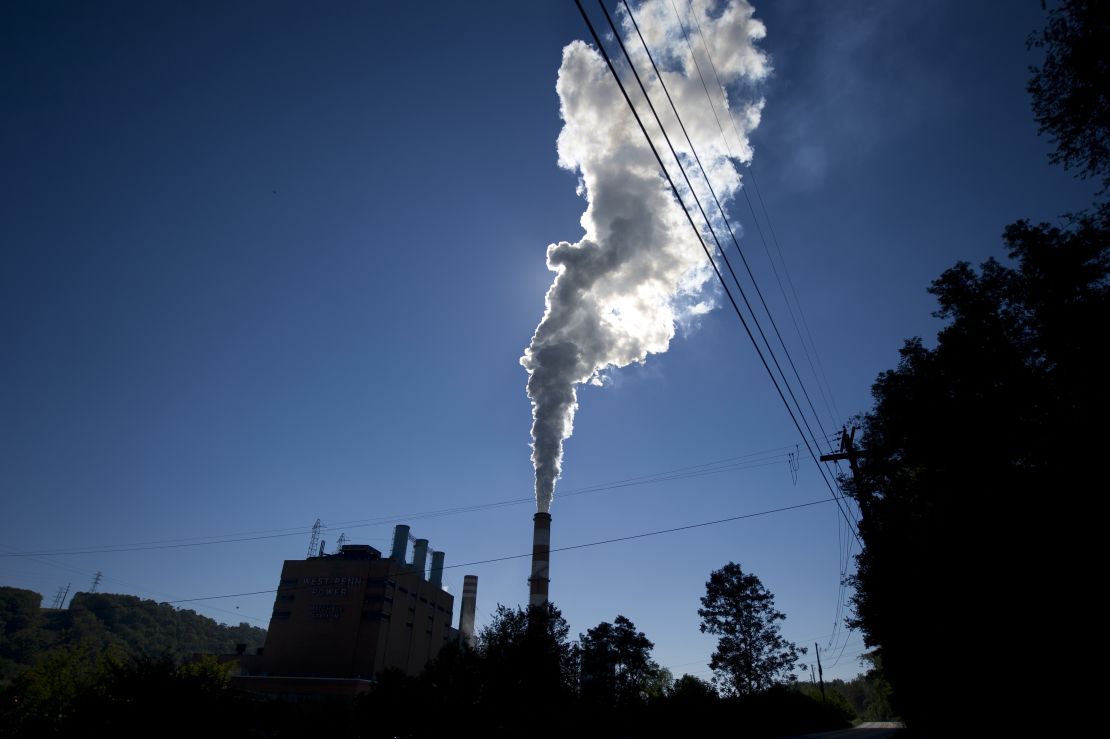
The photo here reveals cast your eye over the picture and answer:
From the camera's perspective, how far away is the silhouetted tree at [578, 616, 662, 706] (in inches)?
1875

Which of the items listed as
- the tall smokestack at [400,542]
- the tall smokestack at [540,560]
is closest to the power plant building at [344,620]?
the tall smokestack at [400,542]

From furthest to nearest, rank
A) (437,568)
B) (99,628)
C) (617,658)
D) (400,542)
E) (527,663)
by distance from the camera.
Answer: (99,628), (437,568), (400,542), (617,658), (527,663)

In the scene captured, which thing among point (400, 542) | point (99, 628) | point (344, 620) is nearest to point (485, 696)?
point (344, 620)

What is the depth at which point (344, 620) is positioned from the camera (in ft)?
203

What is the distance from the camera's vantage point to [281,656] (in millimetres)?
61969

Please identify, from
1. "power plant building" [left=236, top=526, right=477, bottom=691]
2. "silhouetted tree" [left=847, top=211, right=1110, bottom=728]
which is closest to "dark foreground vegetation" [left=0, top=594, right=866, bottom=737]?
"silhouetted tree" [left=847, top=211, right=1110, bottom=728]

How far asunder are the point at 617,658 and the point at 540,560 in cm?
1631

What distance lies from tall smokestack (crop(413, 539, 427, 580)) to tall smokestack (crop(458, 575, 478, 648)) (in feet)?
19.4

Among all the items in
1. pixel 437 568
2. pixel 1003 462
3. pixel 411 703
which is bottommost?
pixel 411 703

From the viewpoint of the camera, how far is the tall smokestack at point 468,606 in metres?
71.5

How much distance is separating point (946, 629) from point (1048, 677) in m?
2.60

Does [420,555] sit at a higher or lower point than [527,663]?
higher

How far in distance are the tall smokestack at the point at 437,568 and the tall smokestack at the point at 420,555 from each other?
138 inches

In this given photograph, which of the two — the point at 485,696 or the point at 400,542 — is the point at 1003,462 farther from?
the point at 400,542
